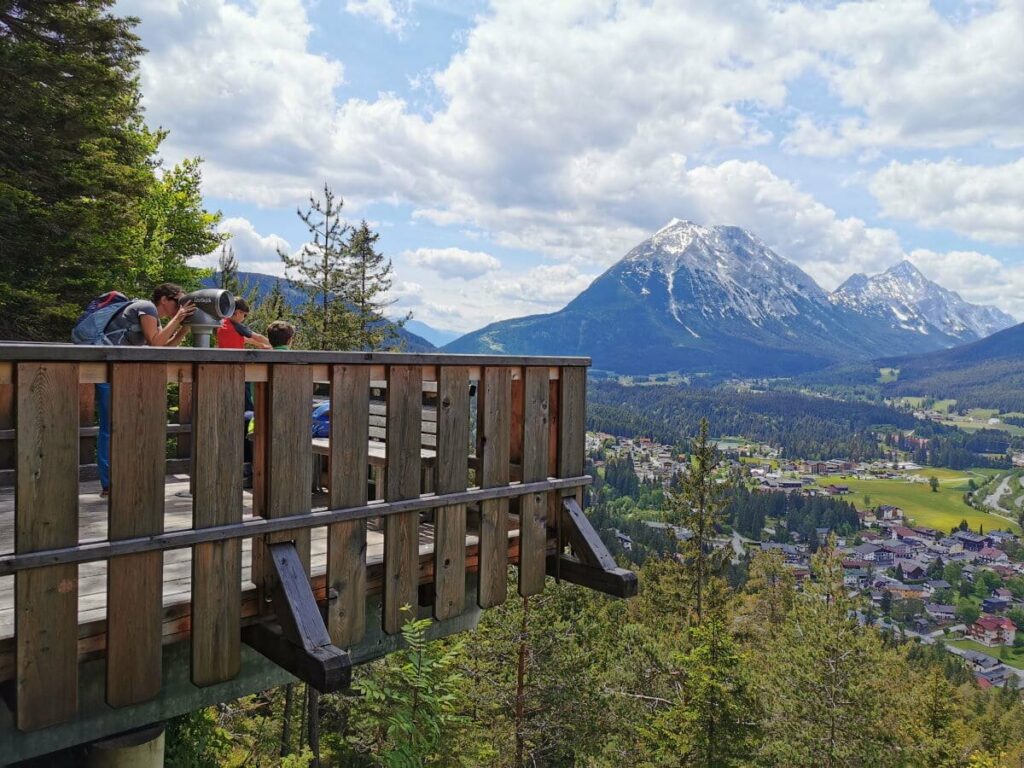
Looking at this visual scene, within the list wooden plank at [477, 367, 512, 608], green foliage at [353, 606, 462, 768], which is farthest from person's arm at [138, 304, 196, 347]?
green foliage at [353, 606, 462, 768]

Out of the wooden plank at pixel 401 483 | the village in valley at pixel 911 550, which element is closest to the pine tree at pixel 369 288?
the wooden plank at pixel 401 483

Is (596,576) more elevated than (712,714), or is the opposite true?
(596,576)

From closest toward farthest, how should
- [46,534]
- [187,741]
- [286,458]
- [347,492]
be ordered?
[46,534] → [286,458] → [347,492] → [187,741]

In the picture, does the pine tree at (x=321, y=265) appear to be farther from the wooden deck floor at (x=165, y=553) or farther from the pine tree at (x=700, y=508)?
the wooden deck floor at (x=165, y=553)

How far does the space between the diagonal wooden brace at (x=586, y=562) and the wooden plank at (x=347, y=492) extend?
5.26ft

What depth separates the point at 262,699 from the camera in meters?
23.1

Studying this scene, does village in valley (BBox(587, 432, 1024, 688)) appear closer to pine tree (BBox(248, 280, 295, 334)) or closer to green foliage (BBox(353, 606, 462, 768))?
pine tree (BBox(248, 280, 295, 334))

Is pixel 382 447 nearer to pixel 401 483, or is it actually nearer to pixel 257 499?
pixel 401 483

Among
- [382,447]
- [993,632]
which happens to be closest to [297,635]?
[382,447]

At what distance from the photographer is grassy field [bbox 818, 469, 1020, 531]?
15050 cm

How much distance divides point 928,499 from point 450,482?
194154 mm

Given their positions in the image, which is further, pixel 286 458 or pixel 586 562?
pixel 586 562

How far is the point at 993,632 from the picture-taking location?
326ft

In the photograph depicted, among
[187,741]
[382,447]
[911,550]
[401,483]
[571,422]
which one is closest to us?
[401,483]
